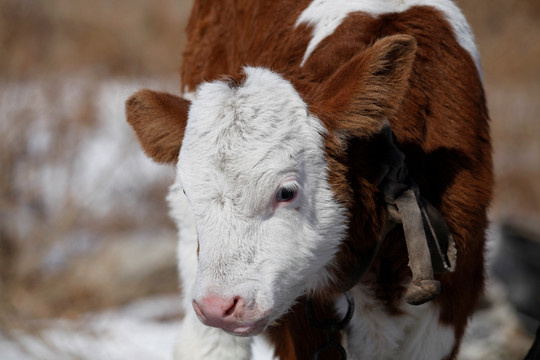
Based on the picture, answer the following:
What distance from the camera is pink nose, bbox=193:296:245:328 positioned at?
6.84 feet

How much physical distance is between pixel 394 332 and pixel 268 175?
3.65 ft

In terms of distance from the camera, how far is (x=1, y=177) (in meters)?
7.95

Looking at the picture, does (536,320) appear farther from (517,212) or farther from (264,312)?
(264,312)

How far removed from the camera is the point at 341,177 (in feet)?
7.68

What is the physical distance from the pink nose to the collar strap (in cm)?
68

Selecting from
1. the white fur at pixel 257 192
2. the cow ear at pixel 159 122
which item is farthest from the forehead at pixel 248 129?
the cow ear at pixel 159 122

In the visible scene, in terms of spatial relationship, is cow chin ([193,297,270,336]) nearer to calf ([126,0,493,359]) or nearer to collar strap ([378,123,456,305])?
calf ([126,0,493,359])

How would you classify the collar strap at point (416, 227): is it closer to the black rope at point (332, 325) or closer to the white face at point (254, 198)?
the white face at point (254, 198)

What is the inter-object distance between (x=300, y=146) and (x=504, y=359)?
3781 millimetres

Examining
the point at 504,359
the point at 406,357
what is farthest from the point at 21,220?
the point at 406,357

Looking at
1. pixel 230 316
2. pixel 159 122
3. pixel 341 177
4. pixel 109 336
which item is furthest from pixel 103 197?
pixel 230 316

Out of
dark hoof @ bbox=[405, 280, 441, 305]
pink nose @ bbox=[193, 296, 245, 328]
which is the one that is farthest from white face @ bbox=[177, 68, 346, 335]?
dark hoof @ bbox=[405, 280, 441, 305]

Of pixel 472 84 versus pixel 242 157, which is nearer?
pixel 242 157

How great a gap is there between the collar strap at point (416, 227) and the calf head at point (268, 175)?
8.7 inches
